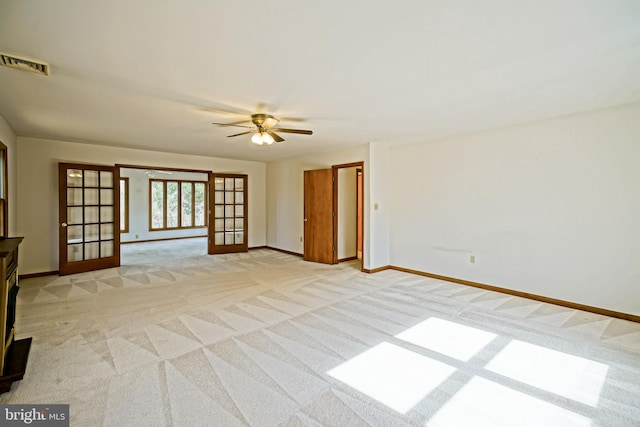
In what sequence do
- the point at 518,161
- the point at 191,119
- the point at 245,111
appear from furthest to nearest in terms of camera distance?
the point at 518,161 < the point at 191,119 < the point at 245,111

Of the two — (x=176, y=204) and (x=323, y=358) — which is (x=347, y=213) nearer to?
(x=323, y=358)

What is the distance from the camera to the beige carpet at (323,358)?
6.13ft

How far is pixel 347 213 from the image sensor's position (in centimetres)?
658

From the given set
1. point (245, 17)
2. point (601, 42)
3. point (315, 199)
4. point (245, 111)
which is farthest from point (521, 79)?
point (315, 199)

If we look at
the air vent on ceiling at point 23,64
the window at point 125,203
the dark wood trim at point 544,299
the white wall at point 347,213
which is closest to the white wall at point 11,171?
the air vent on ceiling at point 23,64

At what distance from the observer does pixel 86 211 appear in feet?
18.3

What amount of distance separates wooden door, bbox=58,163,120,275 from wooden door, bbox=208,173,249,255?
2.02 metres

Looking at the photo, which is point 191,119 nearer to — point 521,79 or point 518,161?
point 521,79

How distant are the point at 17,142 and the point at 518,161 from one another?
8003 millimetres

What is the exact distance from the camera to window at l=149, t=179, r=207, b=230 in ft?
32.9

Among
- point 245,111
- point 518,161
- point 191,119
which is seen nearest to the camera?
point 245,111

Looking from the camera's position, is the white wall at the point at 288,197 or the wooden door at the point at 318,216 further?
the white wall at the point at 288,197

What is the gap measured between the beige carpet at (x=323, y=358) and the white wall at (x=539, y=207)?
0.46 m

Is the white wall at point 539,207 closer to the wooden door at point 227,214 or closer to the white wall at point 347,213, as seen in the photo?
the white wall at point 347,213
